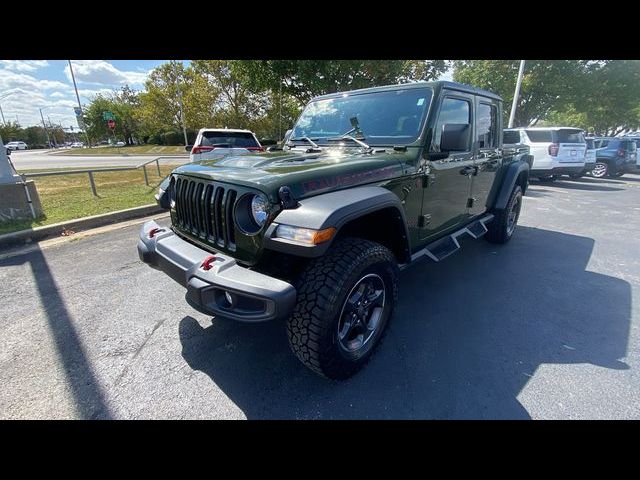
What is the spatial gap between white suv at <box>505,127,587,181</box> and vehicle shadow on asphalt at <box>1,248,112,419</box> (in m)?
12.2

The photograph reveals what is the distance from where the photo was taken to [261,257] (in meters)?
1.94

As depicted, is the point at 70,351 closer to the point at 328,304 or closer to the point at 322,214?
the point at 328,304

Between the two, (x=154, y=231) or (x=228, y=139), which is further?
(x=228, y=139)

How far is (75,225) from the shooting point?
17.5ft

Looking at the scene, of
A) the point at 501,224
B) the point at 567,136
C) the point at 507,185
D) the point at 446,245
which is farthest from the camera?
the point at 567,136

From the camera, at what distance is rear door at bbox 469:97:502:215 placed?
3605 mm

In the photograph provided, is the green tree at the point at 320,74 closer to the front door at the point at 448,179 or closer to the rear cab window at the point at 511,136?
the rear cab window at the point at 511,136

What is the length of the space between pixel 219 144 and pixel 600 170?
53.1ft

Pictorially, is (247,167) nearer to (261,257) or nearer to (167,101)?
(261,257)

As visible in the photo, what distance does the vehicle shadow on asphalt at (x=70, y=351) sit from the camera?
1950 millimetres

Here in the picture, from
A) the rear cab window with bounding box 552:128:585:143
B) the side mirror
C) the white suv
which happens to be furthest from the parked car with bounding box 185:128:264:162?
the rear cab window with bounding box 552:128:585:143

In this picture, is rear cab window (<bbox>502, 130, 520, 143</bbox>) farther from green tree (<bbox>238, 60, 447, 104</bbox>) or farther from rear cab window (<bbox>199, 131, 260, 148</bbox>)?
rear cab window (<bbox>199, 131, 260, 148</bbox>)

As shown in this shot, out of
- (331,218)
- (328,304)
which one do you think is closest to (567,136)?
(331,218)
